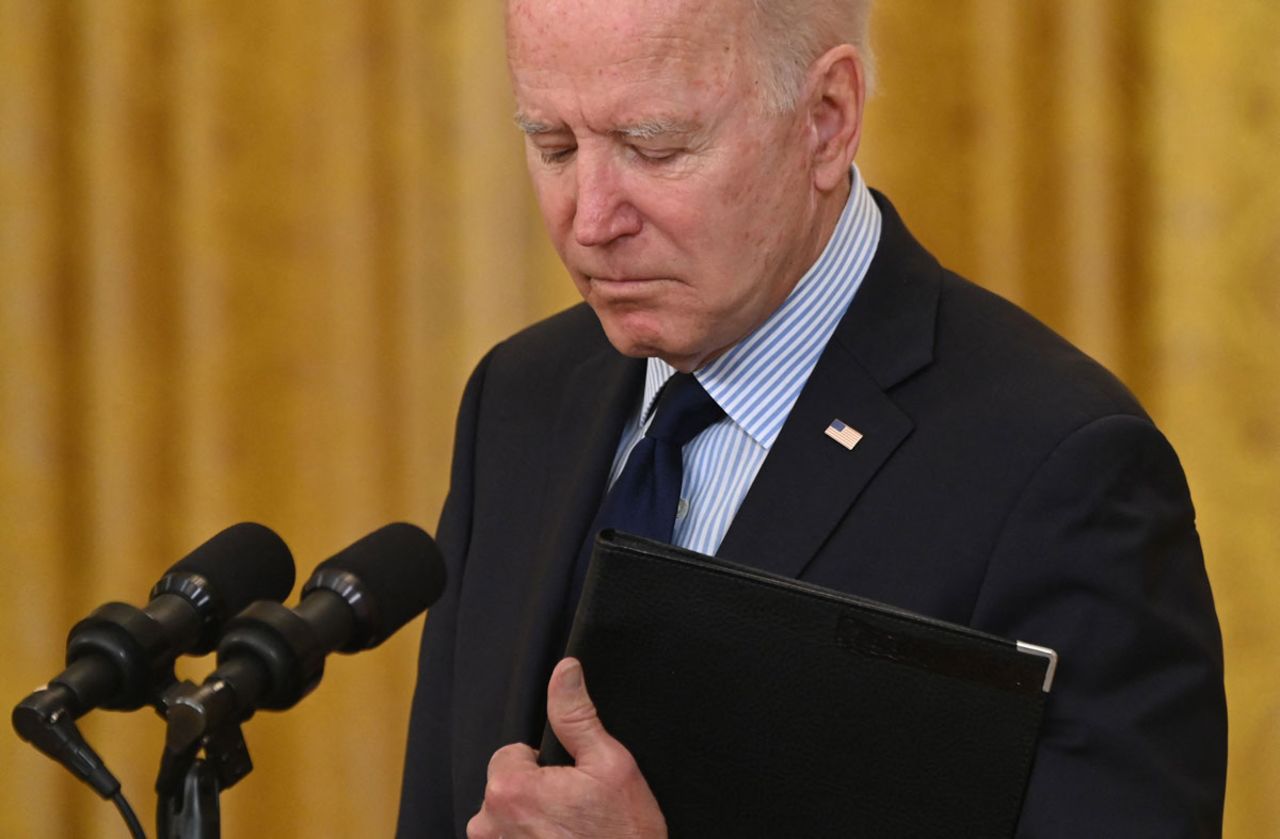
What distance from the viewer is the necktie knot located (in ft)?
5.73

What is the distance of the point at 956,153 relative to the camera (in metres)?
2.81

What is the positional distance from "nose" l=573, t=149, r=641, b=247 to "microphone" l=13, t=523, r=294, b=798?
45 cm

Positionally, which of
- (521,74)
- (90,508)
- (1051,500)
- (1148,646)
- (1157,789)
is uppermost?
(521,74)

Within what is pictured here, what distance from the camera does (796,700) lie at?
1403 millimetres

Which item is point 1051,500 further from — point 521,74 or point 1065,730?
point 521,74

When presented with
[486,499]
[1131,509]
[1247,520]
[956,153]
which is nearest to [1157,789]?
[1131,509]

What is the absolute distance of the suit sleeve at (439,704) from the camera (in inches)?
77.3

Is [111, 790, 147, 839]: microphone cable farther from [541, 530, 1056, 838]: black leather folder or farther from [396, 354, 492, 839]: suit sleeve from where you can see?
[396, 354, 492, 839]: suit sleeve

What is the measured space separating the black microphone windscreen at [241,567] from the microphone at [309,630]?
0.07 metres

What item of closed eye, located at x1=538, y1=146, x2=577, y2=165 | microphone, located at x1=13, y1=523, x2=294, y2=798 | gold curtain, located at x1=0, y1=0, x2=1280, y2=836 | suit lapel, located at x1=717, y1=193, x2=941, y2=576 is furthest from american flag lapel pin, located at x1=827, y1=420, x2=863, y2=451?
gold curtain, located at x1=0, y1=0, x2=1280, y2=836

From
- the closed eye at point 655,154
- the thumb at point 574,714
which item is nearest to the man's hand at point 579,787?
the thumb at point 574,714

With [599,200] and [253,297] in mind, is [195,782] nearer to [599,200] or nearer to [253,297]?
[599,200]

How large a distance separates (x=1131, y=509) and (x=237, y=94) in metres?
2.01

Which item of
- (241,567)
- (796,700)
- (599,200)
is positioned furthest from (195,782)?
(599,200)
